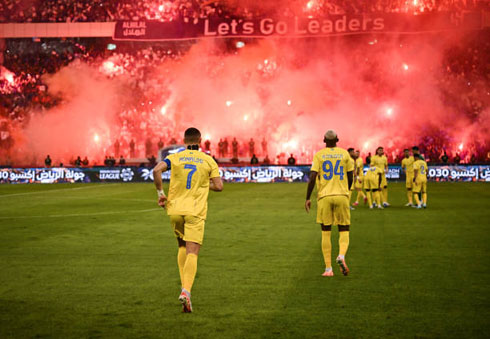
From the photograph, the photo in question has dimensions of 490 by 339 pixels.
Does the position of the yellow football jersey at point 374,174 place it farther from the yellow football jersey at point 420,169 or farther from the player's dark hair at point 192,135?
the player's dark hair at point 192,135

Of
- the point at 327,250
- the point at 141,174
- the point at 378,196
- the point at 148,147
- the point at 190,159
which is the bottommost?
the point at 327,250

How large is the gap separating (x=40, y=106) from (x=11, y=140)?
3.83 metres

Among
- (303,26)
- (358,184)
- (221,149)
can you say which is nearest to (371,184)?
(358,184)

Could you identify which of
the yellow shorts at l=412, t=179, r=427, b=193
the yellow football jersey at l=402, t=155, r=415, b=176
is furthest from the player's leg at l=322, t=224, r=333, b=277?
the yellow football jersey at l=402, t=155, r=415, b=176

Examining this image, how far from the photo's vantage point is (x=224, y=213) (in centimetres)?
1922

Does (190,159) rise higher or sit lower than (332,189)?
higher

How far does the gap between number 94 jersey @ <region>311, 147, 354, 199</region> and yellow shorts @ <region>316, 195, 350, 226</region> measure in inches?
3.1

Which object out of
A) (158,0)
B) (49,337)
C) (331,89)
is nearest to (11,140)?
(158,0)

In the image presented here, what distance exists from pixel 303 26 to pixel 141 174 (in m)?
16.0

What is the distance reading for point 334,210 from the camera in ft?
29.9

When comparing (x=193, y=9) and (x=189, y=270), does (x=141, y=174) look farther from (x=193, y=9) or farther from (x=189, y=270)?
(x=189, y=270)

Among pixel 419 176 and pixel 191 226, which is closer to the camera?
pixel 191 226

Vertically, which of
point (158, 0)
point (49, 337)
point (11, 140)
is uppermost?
point (158, 0)

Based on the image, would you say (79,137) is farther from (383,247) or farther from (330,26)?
(383,247)
